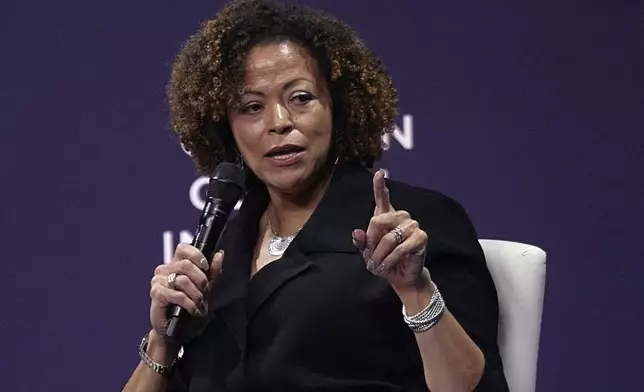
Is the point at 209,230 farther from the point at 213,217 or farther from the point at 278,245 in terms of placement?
the point at 278,245

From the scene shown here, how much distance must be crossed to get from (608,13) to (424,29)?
0.41m

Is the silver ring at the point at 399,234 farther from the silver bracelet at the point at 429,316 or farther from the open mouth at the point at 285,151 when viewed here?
the open mouth at the point at 285,151

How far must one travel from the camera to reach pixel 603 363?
209 cm

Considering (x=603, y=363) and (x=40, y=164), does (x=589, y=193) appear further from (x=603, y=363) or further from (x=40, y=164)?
(x=40, y=164)

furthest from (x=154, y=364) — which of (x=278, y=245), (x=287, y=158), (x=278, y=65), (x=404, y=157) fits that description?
(x=404, y=157)

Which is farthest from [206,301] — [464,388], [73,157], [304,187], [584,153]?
[584,153]

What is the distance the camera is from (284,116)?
147cm

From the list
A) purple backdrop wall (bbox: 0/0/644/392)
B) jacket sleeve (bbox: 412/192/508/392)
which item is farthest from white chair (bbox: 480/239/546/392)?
purple backdrop wall (bbox: 0/0/644/392)

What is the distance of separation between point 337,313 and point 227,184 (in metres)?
0.24

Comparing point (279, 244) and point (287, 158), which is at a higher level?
point (287, 158)

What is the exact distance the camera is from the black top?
4.38 ft

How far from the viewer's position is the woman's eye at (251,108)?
1525 mm

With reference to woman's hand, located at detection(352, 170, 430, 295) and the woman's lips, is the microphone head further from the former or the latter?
woman's hand, located at detection(352, 170, 430, 295)

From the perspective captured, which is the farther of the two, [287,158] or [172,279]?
[287,158]
